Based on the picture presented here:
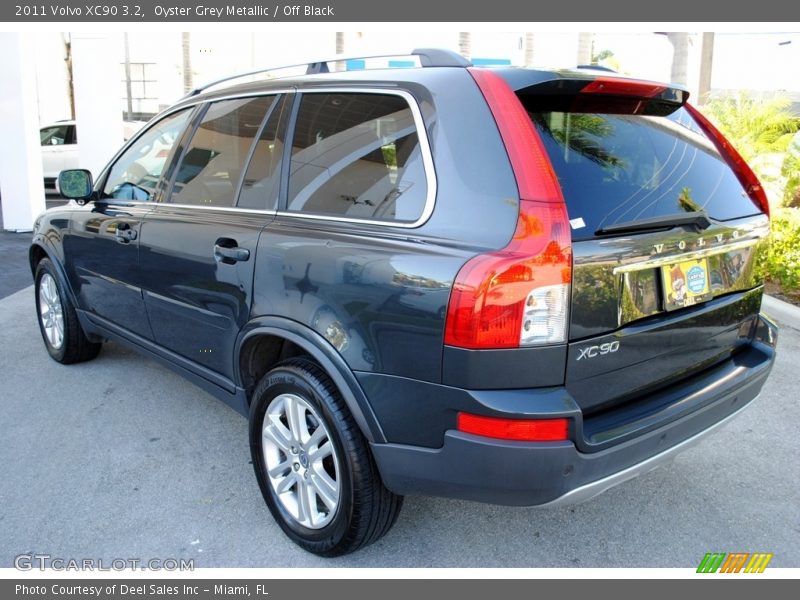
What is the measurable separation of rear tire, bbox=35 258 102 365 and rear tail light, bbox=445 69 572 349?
3500 millimetres

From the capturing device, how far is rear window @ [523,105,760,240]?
7.64ft

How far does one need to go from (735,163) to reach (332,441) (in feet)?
7.01

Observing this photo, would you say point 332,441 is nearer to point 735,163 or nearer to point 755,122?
point 735,163

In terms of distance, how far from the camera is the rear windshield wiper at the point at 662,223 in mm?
2317

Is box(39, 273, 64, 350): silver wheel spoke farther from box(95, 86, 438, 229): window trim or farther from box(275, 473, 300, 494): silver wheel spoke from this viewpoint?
box(275, 473, 300, 494): silver wheel spoke

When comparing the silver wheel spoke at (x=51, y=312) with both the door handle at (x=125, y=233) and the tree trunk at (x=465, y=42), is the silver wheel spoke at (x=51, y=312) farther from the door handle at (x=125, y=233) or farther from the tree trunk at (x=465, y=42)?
the tree trunk at (x=465, y=42)

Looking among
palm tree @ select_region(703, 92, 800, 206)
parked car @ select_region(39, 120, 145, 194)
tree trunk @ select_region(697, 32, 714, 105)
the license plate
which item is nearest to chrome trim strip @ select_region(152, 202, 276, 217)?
the license plate

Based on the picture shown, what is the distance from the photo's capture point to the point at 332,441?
2.58 metres

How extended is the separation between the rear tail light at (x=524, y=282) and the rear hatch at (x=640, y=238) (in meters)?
0.07

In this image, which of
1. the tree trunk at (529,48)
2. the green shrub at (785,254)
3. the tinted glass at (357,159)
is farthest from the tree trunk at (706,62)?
the tinted glass at (357,159)

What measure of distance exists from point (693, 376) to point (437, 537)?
4.05 feet

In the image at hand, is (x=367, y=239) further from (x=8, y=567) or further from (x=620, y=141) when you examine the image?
(x=8, y=567)

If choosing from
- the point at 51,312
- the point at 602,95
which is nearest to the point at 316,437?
the point at 602,95

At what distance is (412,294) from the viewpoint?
2254 mm
